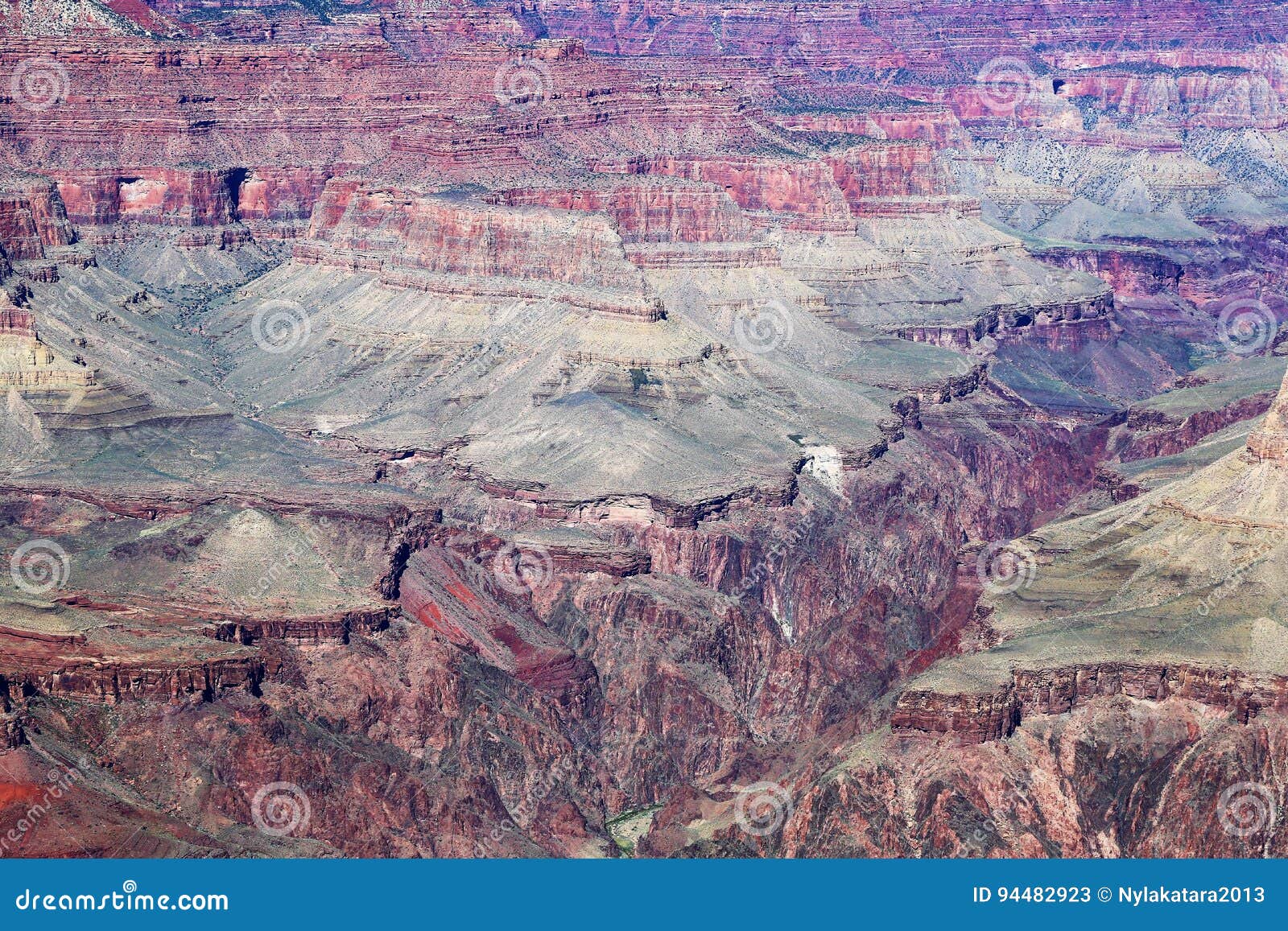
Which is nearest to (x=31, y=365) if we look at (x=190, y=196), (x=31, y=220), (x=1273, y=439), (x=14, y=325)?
(x=14, y=325)

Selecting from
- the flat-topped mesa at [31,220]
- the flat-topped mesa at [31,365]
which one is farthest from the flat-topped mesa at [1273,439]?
Result: the flat-topped mesa at [31,220]

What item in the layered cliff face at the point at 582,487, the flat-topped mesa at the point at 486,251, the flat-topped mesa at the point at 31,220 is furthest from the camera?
the flat-topped mesa at the point at 31,220

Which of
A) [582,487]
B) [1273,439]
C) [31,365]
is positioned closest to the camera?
[1273,439]

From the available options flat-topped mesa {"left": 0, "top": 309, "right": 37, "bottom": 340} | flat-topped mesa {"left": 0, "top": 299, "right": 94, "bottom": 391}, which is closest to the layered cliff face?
flat-topped mesa {"left": 0, "top": 299, "right": 94, "bottom": 391}

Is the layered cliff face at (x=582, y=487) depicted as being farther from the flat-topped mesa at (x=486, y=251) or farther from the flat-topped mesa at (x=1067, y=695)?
the flat-topped mesa at (x=486, y=251)

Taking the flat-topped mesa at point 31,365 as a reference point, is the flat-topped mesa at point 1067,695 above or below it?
below

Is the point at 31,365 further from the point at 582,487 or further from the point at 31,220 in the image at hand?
the point at 31,220

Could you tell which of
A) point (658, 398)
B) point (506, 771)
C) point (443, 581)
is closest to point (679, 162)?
point (658, 398)
